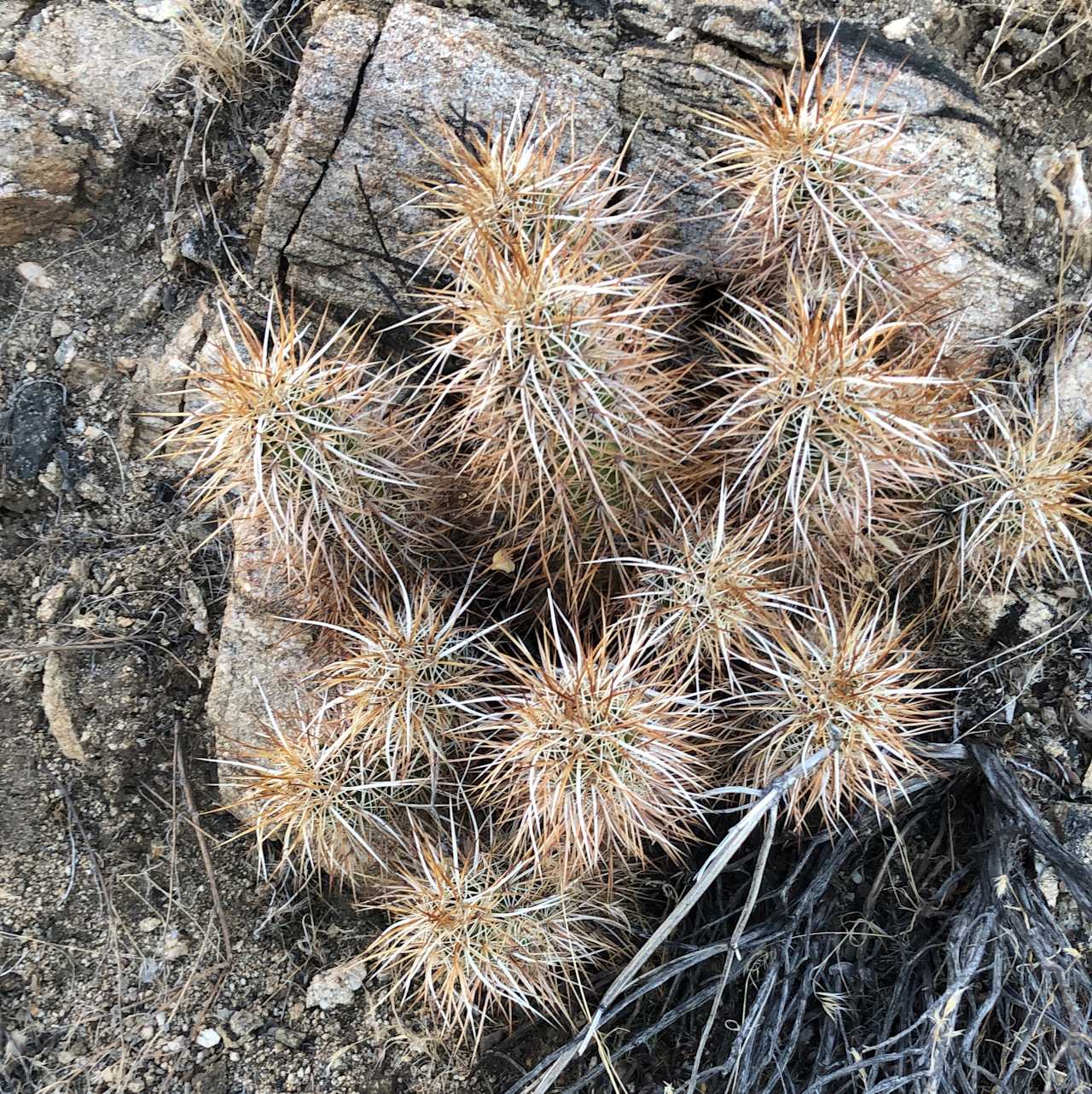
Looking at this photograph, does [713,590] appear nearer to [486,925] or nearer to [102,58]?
[486,925]

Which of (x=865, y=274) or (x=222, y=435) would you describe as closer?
(x=222, y=435)

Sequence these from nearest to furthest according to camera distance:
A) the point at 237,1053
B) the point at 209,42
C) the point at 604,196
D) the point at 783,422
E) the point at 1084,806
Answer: the point at 783,422, the point at 604,196, the point at 1084,806, the point at 237,1053, the point at 209,42

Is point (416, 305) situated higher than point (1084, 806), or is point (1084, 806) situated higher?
point (416, 305)

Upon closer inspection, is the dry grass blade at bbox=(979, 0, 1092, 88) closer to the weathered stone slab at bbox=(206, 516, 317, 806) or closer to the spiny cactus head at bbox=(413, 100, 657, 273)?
the spiny cactus head at bbox=(413, 100, 657, 273)

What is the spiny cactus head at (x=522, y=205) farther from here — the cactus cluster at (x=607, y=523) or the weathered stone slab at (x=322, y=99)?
the weathered stone slab at (x=322, y=99)

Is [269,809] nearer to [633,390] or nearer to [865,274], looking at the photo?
[633,390]

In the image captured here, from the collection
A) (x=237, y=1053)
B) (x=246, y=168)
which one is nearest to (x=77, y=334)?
(x=246, y=168)

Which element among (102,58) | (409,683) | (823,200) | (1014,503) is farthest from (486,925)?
(102,58)
